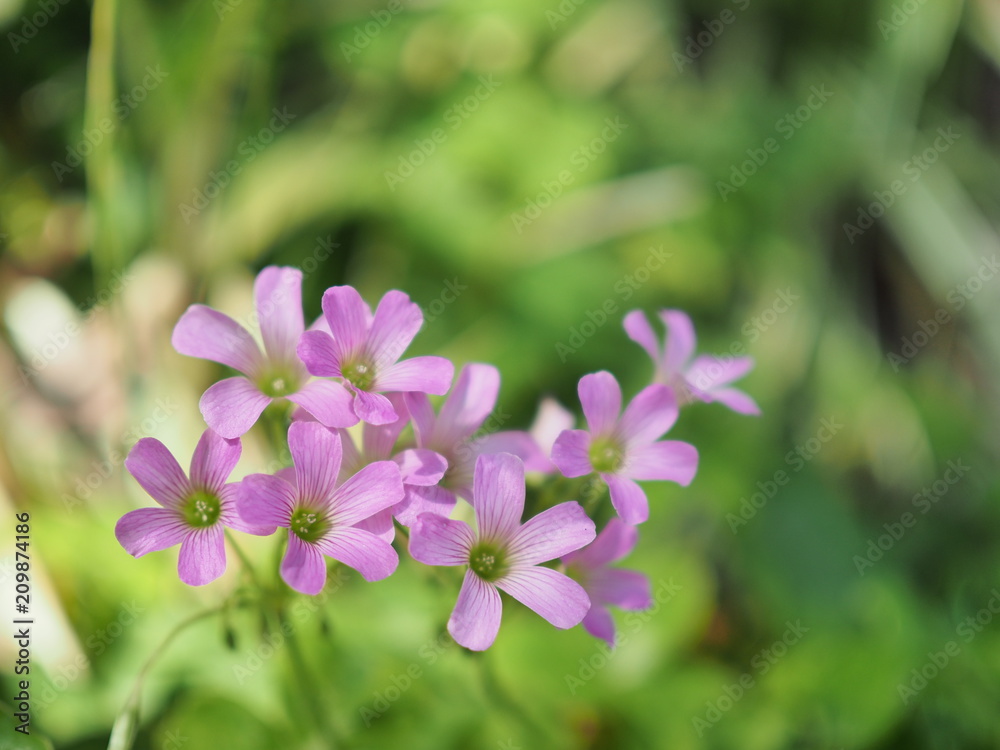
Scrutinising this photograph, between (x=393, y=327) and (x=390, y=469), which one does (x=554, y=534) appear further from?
(x=393, y=327)

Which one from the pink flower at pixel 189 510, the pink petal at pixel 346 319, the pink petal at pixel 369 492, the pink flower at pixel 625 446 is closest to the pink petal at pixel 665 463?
the pink flower at pixel 625 446

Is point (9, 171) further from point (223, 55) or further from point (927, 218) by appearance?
point (927, 218)

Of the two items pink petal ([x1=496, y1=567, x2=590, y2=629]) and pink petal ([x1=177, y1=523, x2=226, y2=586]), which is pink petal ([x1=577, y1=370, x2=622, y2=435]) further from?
pink petal ([x1=177, y1=523, x2=226, y2=586])

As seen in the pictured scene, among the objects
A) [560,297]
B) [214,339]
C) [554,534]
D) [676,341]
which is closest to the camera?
[554,534]

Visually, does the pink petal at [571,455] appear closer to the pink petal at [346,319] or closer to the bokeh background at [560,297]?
the pink petal at [346,319]

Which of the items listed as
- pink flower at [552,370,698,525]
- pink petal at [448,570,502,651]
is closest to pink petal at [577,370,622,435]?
pink flower at [552,370,698,525]

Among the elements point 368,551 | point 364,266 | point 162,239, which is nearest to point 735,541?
point 364,266

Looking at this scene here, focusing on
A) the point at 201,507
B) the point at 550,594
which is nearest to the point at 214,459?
the point at 201,507
